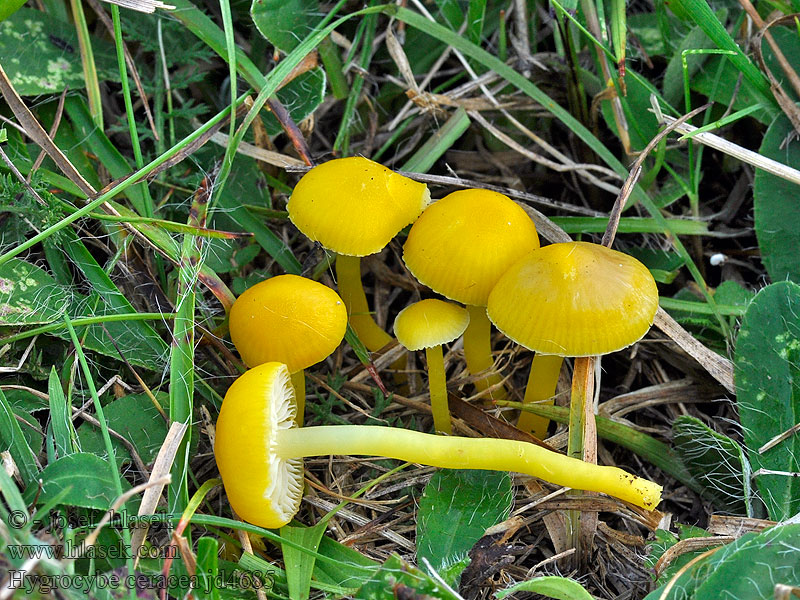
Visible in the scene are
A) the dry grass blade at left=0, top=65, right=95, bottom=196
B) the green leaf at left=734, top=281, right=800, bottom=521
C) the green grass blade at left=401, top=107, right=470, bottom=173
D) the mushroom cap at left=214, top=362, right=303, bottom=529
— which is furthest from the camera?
the green grass blade at left=401, top=107, right=470, bottom=173

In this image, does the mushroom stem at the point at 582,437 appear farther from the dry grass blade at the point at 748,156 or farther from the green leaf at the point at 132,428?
the green leaf at the point at 132,428

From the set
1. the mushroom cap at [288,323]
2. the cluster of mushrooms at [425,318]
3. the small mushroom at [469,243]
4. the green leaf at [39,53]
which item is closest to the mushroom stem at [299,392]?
the cluster of mushrooms at [425,318]

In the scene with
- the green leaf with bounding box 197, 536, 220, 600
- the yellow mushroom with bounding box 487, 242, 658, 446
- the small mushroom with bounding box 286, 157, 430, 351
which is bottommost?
the green leaf with bounding box 197, 536, 220, 600

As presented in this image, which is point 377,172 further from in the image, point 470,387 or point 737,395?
point 737,395

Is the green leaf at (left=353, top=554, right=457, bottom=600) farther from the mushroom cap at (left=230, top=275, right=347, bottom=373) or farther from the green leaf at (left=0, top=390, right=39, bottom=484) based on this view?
the green leaf at (left=0, top=390, right=39, bottom=484)

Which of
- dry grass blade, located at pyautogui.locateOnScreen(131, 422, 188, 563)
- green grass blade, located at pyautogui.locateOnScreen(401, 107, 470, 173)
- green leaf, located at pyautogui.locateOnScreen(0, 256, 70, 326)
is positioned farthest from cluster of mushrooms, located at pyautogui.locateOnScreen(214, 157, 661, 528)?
green leaf, located at pyautogui.locateOnScreen(0, 256, 70, 326)
